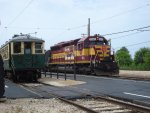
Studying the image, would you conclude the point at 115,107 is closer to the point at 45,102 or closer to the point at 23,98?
the point at 45,102

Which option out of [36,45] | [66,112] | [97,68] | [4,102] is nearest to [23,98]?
[4,102]

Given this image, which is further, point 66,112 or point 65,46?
point 65,46

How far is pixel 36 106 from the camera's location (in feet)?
46.5

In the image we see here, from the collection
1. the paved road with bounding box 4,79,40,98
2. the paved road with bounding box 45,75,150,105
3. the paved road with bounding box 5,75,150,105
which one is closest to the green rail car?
the paved road with bounding box 45,75,150,105

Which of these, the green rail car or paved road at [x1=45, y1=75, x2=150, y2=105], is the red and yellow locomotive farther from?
paved road at [x1=45, y1=75, x2=150, y2=105]

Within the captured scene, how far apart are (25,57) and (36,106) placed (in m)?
15.6

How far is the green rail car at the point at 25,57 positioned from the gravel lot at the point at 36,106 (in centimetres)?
1341

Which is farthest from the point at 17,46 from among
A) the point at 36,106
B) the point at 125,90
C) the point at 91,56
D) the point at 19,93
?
the point at 36,106

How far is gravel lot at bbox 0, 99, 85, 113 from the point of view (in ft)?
42.4

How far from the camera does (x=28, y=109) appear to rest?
1339 cm

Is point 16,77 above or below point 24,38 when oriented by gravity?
below

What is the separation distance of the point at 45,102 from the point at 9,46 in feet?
50.3

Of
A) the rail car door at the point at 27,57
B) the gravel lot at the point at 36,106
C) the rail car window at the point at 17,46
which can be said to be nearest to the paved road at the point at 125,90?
the gravel lot at the point at 36,106

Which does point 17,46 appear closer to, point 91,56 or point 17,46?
point 17,46
